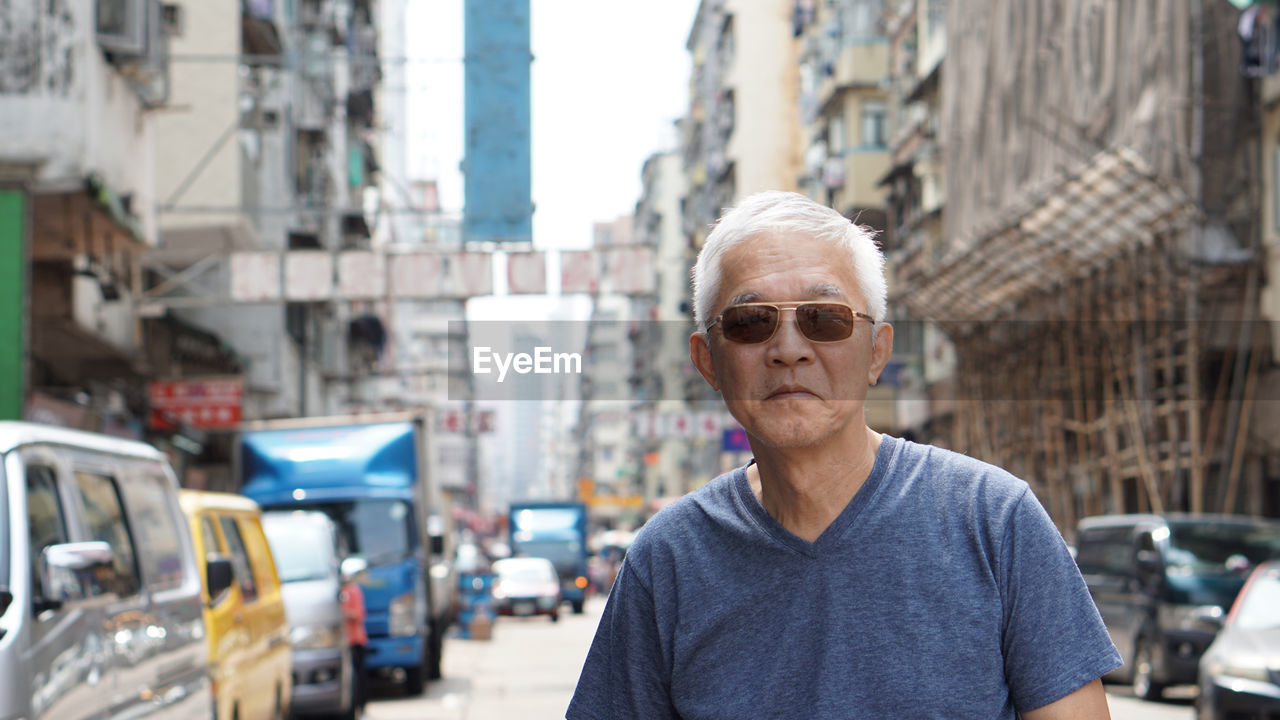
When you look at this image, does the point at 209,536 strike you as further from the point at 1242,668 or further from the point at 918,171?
the point at 918,171

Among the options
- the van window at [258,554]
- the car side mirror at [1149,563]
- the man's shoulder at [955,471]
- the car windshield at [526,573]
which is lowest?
the car windshield at [526,573]

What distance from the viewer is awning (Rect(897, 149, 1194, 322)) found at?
24172mm

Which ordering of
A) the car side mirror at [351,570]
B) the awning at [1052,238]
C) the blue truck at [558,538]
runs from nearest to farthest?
the car side mirror at [351,570], the awning at [1052,238], the blue truck at [558,538]

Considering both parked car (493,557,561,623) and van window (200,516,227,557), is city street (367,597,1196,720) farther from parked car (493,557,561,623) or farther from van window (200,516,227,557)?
parked car (493,557,561,623)

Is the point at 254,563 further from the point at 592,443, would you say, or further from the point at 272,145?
the point at 592,443

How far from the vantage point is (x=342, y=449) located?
69.2ft

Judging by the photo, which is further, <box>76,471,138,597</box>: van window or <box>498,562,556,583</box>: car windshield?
<box>498,562,556,583</box>: car windshield

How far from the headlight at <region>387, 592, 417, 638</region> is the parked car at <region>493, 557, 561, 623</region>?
21442 millimetres

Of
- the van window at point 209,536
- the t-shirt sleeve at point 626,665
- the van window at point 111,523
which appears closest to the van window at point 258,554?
the van window at point 209,536

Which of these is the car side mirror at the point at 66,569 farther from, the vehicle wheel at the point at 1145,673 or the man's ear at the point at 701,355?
the vehicle wheel at the point at 1145,673

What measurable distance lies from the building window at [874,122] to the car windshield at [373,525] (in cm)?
3298

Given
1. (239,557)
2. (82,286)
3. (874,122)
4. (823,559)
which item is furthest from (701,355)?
(874,122)

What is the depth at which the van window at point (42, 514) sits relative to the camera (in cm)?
670

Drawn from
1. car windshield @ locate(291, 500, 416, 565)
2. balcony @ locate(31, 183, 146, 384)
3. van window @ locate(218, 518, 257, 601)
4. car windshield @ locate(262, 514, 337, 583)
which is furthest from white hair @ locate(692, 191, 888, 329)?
car windshield @ locate(291, 500, 416, 565)
